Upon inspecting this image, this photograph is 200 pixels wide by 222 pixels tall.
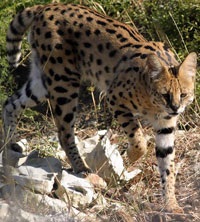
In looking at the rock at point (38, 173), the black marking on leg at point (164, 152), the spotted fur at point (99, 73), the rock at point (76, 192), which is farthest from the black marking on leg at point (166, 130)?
the rock at point (38, 173)

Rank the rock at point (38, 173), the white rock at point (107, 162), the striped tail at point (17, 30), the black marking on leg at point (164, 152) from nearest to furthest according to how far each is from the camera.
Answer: the rock at point (38, 173) → the black marking on leg at point (164, 152) → the white rock at point (107, 162) → the striped tail at point (17, 30)

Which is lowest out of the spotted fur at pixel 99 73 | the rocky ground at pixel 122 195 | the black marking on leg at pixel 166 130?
the rocky ground at pixel 122 195

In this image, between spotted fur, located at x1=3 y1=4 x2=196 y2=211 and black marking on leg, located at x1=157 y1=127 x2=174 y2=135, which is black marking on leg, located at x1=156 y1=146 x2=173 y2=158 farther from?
black marking on leg, located at x1=157 y1=127 x2=174 y2=135

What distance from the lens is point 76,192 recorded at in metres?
6.77

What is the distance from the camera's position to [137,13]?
31.5 feet

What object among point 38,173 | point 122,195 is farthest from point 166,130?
point 38,173

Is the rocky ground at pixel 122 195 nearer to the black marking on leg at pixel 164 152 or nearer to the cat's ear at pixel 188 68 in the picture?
the black marking on leg at pixel 164 152

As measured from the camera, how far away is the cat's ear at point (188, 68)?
6.92 m

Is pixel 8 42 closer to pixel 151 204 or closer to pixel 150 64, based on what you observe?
pixel 150 64

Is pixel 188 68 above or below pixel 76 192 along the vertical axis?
above

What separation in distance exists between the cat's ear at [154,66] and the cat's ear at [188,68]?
16 cm

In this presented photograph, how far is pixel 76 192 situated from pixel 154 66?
1.21m

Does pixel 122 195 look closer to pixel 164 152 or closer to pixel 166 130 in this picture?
pixel 164 152

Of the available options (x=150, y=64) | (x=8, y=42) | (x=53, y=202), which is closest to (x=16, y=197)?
(x=53, y=202)
